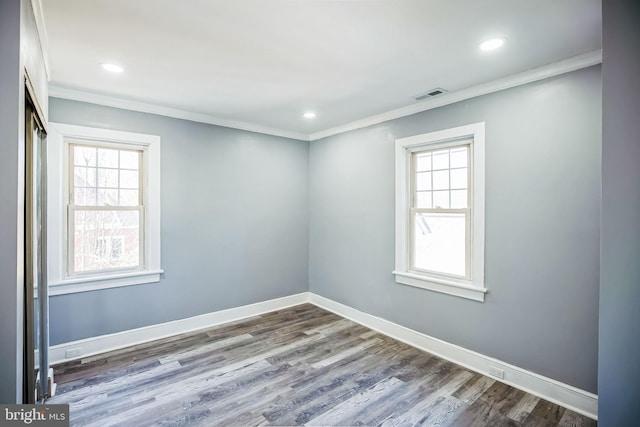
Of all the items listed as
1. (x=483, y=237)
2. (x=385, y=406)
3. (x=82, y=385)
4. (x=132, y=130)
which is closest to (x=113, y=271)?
(x=82, y=385)

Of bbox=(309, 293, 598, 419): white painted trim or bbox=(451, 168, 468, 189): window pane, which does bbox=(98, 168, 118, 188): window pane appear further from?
bbox=(451, 168, 468, 189): window pane

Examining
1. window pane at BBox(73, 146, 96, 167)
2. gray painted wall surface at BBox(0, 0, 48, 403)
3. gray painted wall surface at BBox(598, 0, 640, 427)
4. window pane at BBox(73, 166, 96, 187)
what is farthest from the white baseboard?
gray painted wall surface at BBox(0, 0, 48, 403)

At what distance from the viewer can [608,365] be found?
147cm

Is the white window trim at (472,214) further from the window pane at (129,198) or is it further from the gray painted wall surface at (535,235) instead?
the window pane at (129,198)

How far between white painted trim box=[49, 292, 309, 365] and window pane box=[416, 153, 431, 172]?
8.80ft

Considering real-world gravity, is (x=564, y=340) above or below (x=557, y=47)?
below

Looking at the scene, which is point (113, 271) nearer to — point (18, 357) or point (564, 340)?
point (18, 357)

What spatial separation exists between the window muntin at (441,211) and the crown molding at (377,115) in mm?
466

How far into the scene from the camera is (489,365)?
9.18 feet

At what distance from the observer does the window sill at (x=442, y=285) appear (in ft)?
9.55

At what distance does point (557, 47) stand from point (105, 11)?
295 cm

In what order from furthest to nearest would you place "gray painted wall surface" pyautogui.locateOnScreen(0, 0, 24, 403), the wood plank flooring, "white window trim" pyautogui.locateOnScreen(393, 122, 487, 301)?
"white window trim" pyautogui.locateOnScreen(393, 122, 487, 301) → the wood plank flooring → "gray painted wall surface" pyautogui.locateOnScreen(0, 0, 24, 403)

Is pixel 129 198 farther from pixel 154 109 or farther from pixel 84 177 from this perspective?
pixel 154 109

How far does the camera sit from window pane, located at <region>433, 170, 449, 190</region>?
3.28 meters
